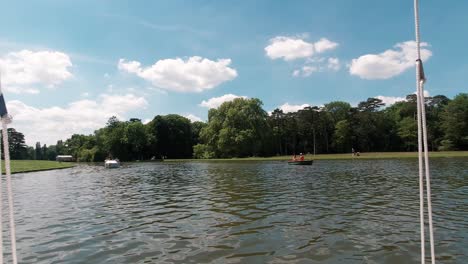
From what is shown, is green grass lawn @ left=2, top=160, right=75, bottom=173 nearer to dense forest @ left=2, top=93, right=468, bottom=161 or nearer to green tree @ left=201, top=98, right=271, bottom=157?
green tree @ left=201, top=98, right=271, bottom=157

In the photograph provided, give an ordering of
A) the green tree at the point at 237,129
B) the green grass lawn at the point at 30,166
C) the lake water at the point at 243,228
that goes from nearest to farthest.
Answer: the lake water at the point at 243,228 < the green grass lawn at the point at 30,166 < the green tree at the point at 237,129

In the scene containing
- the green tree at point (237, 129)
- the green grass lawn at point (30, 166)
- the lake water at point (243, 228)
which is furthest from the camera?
the green tree at point (237, 129)

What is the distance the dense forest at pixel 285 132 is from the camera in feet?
363

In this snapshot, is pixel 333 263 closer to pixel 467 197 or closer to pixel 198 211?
pixel 198 211

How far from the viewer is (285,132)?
5246 inches

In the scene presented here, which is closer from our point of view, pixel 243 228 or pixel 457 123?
pixel 243 228

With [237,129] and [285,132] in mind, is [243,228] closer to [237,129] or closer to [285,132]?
[237,129]

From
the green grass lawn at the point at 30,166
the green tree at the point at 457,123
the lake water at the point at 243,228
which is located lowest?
the lake water at the point at 243,228

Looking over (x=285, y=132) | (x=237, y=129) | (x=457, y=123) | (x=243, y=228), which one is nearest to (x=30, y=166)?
(x=237, y=129)

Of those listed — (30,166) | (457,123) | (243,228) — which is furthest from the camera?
(457,123)

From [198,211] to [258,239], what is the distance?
6.66m

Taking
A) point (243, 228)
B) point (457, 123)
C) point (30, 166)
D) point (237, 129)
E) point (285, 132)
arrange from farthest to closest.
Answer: point (285, 132) < point (237, 129) < point (457, 123) < point (30, 166) < point (243, 228)

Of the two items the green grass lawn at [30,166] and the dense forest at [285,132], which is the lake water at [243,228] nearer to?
the green grass lawn at [30,166]

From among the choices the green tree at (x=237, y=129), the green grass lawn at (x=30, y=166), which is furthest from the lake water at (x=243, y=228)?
the green tree at (x=237, y=129)
